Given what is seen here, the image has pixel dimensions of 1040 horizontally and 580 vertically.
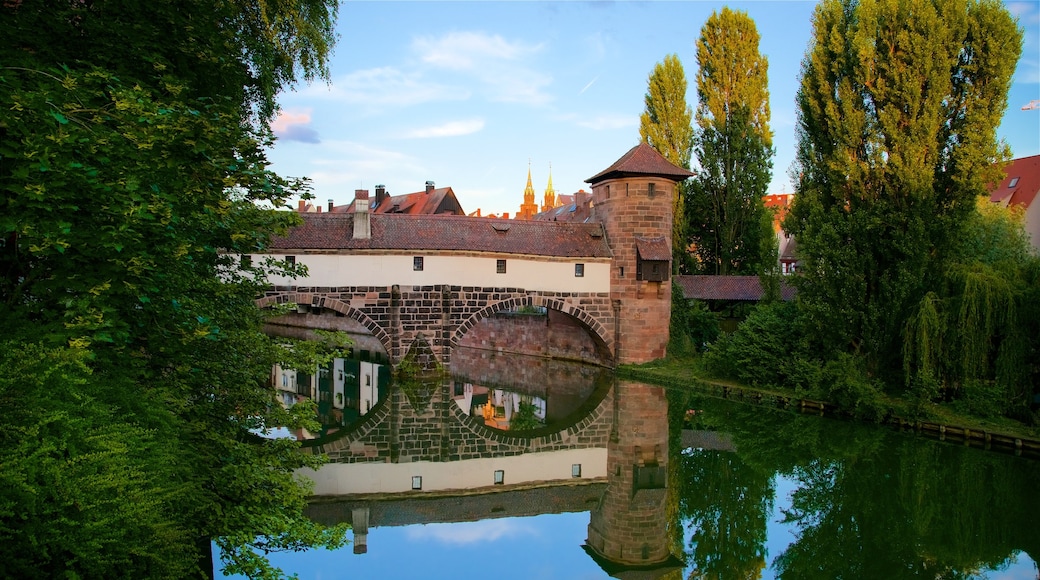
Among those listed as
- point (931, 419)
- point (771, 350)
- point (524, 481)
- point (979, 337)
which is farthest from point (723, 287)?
point (524, 481)

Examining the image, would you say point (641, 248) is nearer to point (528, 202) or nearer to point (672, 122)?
point (672, 122)

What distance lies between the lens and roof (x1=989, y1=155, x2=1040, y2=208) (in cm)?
2984

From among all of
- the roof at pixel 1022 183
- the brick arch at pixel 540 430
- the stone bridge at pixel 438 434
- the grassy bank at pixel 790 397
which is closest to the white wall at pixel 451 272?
the grassy bank at pixel 790 397

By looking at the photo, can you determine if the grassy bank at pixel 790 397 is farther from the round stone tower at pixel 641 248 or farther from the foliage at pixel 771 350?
the round stone tower at pixel 641 248

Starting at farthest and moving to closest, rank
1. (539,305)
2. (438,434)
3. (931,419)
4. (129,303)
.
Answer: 1. (539,305)
2. (438,434)
3. (931,419)
4. (129,303)

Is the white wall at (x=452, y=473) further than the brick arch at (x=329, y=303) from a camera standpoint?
No

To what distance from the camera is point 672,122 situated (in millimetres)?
27578

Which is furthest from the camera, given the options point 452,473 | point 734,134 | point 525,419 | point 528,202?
point 528,202

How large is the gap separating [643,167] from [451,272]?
630 centimetres

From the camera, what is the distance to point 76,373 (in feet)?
13.7

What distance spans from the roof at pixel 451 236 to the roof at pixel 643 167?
6.17 feet

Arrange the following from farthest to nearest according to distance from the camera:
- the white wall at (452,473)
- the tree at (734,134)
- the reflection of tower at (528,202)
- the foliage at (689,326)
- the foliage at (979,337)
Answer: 1. the reflection of tower at (528,202)
2. the tree at (734,134)
3. the foliage at (689,326)
4. the foliage at (979,337)
5. the white wall at (452,473)

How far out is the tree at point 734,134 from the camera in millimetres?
26516

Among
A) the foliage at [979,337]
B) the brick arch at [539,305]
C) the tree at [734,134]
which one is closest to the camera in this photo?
the foliage at [979,337]
